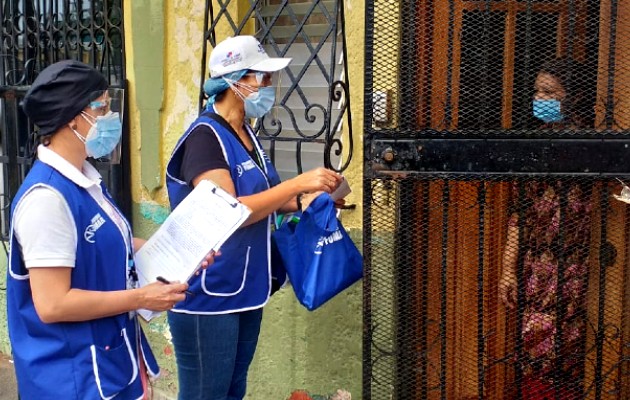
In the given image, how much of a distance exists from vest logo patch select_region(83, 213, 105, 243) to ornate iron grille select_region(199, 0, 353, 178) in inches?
53.4

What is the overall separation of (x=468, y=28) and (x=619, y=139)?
0.68m

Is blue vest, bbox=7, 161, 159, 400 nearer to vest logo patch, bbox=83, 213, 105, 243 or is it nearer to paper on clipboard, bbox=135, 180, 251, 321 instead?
vest logo patch, bbox=83, 213, 105, 243

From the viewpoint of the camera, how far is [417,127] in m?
2.81

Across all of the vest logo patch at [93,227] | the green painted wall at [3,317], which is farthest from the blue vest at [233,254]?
the green painted wall at [3,317]

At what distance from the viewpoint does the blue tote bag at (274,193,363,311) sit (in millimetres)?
2848

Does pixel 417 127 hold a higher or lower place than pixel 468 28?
lower

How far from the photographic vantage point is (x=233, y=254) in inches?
111

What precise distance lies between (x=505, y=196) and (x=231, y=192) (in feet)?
3.41

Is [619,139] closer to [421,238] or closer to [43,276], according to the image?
[421,238]

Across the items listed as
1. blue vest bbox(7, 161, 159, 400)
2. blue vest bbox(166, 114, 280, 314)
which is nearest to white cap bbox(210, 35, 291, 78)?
blue vest bbox(166, 114, 280, 314)

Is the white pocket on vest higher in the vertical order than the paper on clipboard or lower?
lower

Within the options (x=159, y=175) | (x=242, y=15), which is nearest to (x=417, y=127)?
(x=242, y=15)

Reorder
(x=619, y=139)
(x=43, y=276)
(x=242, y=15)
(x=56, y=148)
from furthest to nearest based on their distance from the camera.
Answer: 1. (x=242, y=15)
2. (x=619, y=139)
3. (x=56, y=148)
4. (x=43, y=276)

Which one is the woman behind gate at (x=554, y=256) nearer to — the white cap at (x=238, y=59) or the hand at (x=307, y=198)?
the hand at (x=307, y=198)
